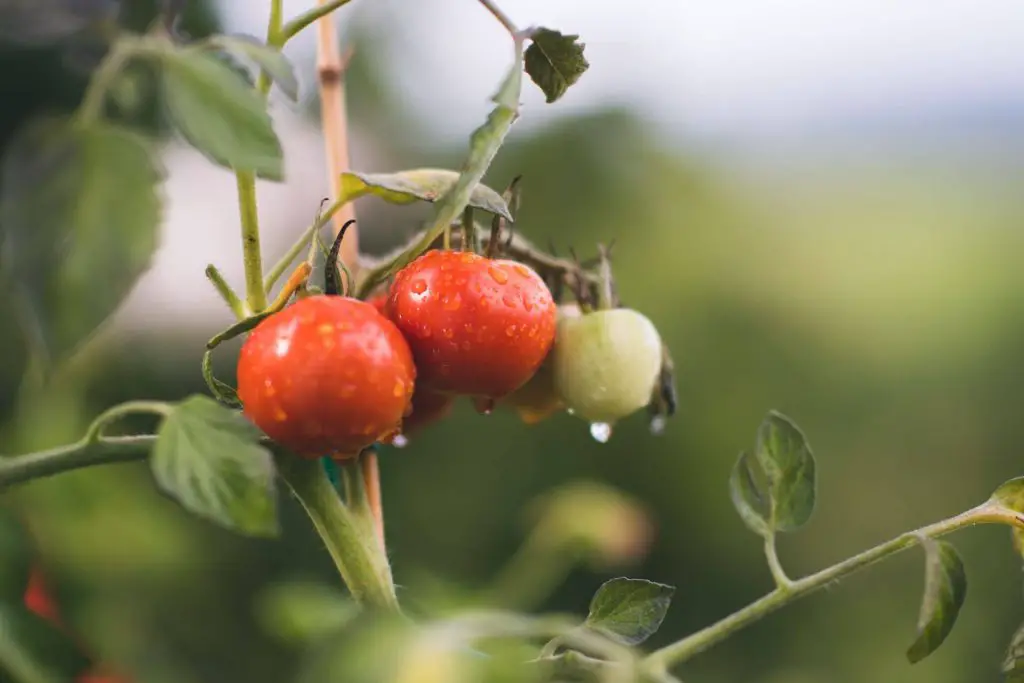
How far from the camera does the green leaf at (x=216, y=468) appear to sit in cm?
14

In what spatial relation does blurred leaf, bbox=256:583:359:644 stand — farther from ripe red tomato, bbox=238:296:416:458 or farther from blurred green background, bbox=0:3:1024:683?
blurred green background, bbox=0:3:1024:683

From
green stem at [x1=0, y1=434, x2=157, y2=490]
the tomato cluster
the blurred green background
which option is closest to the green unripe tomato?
the tomato cluster

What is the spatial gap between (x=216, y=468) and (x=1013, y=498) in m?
0.17

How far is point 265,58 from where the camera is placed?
146mm

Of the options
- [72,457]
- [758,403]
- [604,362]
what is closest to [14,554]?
[72,457]

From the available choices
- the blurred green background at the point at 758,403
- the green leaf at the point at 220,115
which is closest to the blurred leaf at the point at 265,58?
the green leaf at the point at 220,115

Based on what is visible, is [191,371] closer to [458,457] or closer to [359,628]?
[458,457]

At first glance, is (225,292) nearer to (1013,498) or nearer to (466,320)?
(466,320)

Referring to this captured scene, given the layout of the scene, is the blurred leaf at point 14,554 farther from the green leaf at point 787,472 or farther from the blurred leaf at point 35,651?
the green leaf at point 787,472

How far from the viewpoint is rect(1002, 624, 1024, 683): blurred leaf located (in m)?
0.20

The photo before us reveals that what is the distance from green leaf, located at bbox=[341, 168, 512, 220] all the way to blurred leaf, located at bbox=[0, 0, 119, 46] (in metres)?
0.05

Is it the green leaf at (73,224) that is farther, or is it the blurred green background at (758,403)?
the blurred green background at (758,403)

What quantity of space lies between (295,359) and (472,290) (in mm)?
41

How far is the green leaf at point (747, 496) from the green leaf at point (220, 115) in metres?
0.13
